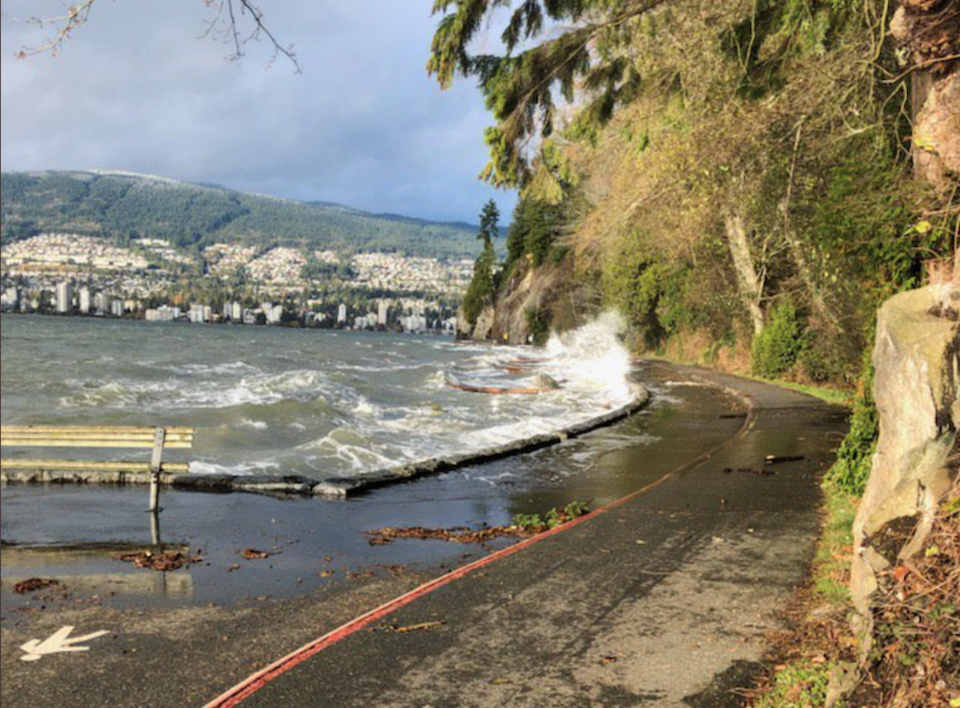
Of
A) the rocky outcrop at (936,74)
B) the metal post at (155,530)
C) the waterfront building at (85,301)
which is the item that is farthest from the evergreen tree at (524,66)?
the waterfront building at (85,301)

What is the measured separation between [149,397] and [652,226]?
18.3m

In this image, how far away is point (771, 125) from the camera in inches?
545

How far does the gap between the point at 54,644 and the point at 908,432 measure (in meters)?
5.67

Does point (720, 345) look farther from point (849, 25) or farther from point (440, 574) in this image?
point (440, 574)

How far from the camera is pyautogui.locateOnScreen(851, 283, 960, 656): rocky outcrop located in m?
4.37

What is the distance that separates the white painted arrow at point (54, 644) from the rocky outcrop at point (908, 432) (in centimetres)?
498

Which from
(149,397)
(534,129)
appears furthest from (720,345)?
(534,129)

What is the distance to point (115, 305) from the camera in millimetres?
164125

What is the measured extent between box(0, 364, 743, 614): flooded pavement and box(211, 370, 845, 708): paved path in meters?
1.59

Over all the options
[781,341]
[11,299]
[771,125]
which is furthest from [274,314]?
[771,125]

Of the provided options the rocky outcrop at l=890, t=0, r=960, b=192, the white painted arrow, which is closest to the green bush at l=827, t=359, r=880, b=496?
the rocky outcrop at l=890, t=0, r=960, b=192

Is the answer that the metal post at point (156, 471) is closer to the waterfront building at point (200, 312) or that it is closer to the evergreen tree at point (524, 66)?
the evergreen tree at point (524, 66)

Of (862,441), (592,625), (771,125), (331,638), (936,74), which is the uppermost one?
(771,125)

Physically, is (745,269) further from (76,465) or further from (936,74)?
(936,74)
